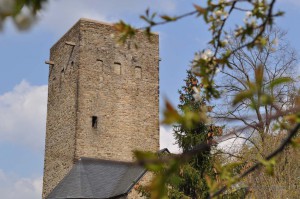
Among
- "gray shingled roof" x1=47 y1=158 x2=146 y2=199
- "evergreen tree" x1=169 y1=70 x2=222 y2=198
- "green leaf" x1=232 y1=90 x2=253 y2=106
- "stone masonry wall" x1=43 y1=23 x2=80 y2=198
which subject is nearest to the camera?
"green leaf" x1=232 y1=90 x2=253 y2=106

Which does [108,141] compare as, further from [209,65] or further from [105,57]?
[209,65]

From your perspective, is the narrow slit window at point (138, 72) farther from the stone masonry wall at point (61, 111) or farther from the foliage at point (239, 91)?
the foliage at point (239, 91)

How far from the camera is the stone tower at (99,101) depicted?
25328 millimetres

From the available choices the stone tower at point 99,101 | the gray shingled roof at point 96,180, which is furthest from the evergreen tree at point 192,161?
the stone tower at point 99,101

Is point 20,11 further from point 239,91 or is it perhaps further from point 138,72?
point 138,72

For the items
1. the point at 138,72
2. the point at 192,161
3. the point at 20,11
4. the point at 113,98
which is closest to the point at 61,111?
the point at 113,98

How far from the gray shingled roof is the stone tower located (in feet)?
1.78

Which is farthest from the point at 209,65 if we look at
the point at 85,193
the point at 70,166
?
the point at 70,166

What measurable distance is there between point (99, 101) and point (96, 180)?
385 cm

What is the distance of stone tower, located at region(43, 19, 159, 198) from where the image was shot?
25.3 m

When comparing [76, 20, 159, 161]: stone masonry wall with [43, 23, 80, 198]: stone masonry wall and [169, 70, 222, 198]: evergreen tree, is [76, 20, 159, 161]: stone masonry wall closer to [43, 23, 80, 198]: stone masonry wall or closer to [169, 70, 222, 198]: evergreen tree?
[43, 23, 80, 198]: stone masonry wall

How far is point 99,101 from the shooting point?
84.5 ft

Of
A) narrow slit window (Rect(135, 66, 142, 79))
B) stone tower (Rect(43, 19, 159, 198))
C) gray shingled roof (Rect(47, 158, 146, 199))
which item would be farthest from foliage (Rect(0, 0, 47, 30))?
narrow slit window (Rect(135, 66, 142, 79))

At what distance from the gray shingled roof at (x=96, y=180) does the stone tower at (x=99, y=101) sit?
1.78ft
